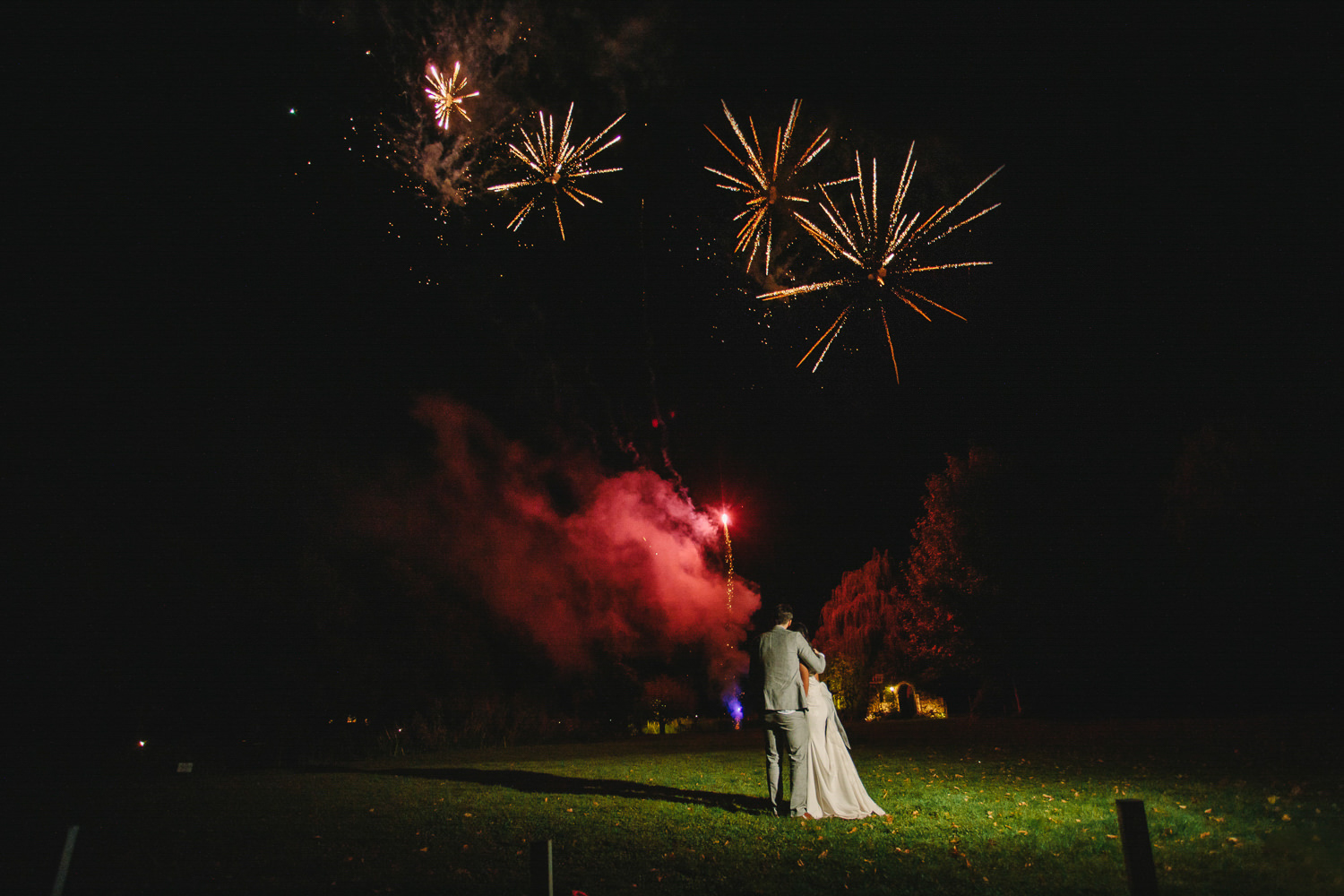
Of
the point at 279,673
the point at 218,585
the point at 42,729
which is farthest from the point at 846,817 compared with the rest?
the point at 42,729

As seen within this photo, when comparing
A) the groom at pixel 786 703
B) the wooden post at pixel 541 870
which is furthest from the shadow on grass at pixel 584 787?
the wooden post at pixel 541 870

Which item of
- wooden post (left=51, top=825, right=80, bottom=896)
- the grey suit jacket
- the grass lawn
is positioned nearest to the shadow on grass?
the grass lawn

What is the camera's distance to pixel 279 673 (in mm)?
25141

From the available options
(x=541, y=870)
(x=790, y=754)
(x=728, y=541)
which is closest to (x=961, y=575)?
(x=728, y=541)

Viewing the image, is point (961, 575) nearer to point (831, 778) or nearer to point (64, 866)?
point (831, 778)

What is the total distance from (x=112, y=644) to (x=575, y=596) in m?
15.7

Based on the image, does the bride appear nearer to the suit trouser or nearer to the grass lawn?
the suit trouser

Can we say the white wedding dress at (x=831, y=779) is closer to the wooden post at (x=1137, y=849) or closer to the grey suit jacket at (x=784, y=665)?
the grey suit jacket at (x=784, y=665)

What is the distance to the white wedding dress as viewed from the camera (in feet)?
26.6

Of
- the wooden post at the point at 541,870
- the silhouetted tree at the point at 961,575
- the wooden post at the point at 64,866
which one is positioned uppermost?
the silhouetted tree at the point at 961,575

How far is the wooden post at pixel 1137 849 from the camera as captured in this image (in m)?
3.06

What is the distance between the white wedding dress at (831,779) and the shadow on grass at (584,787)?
61cm

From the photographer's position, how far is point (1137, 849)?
3.13 m

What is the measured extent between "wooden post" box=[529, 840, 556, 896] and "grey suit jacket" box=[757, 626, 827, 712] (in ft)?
18.0
